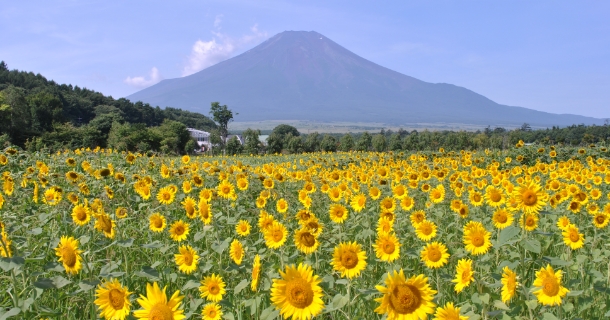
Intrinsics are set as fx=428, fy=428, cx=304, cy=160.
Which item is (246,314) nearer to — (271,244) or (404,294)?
(271,244)

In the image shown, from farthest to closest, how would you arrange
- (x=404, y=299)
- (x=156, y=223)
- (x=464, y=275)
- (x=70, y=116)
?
(x=70, y=116) < (x=156, y=223) < (x=464, y=275) < (x=404, y=299)

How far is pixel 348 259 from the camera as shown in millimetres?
2059

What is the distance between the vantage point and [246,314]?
2.64 metres

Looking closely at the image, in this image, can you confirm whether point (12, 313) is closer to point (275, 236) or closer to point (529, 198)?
point (275, 236)

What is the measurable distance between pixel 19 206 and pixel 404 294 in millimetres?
3982

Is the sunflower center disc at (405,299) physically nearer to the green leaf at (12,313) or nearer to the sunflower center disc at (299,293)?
the sunflower center disc at (299,293)

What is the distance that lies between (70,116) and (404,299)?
81551 mm

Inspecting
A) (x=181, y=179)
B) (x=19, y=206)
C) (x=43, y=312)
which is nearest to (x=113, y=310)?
(x=43, y=312)

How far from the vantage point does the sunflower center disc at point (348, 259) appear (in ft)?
6.75

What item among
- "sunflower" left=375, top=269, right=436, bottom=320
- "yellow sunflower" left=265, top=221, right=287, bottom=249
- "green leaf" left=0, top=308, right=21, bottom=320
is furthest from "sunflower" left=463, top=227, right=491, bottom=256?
"green leaf" left=0, top=308, right=21, bottom=320

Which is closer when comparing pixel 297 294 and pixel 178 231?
pixel 297 294

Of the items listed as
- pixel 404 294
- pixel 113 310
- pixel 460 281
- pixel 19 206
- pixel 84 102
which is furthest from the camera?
pixel 84 102

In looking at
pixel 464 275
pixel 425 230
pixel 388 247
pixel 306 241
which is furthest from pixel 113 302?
pixel 425 230

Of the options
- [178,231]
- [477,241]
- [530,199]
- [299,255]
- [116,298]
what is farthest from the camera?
[299,255]
